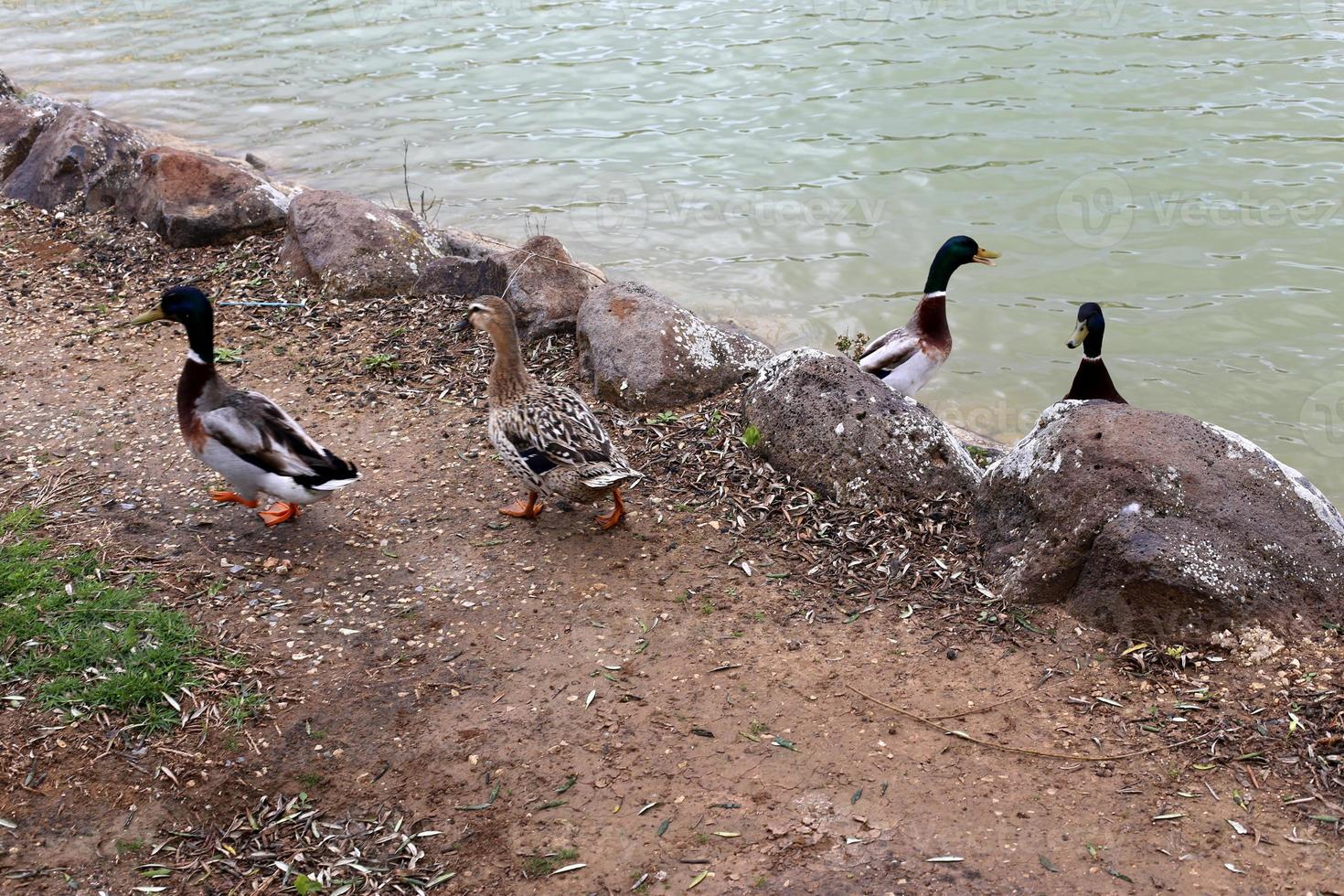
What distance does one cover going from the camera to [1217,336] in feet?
25.6

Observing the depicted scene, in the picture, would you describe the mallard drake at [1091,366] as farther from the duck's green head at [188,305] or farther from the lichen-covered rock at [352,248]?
the duck's green head at [188,305]

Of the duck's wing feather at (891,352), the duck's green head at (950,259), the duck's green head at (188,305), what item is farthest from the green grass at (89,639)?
the duck's green head at (950,259)

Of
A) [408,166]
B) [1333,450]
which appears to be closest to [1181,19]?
[1333,450]

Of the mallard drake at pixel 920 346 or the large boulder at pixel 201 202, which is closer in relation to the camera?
the mallard drake at pixel 920 346

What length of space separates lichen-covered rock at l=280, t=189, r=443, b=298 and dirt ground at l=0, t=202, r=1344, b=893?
6.07 ft

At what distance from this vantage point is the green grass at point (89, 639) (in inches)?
152

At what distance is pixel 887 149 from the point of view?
10.6m

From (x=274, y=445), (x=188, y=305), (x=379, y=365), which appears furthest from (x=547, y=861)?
(x=379, y=365)

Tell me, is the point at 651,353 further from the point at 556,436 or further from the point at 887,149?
the point at 887,149

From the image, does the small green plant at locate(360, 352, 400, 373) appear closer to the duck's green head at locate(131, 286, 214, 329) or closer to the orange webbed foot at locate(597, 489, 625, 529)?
the duck's green head at locate(131, 286, 214, 329)

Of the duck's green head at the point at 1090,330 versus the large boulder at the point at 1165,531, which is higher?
the duck's green head at the point at 1090,330

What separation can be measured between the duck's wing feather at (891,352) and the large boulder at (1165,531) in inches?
87.0

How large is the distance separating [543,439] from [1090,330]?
319 cm

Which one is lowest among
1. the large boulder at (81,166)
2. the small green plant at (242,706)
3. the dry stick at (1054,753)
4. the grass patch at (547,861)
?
the grass patch at (547,861)
